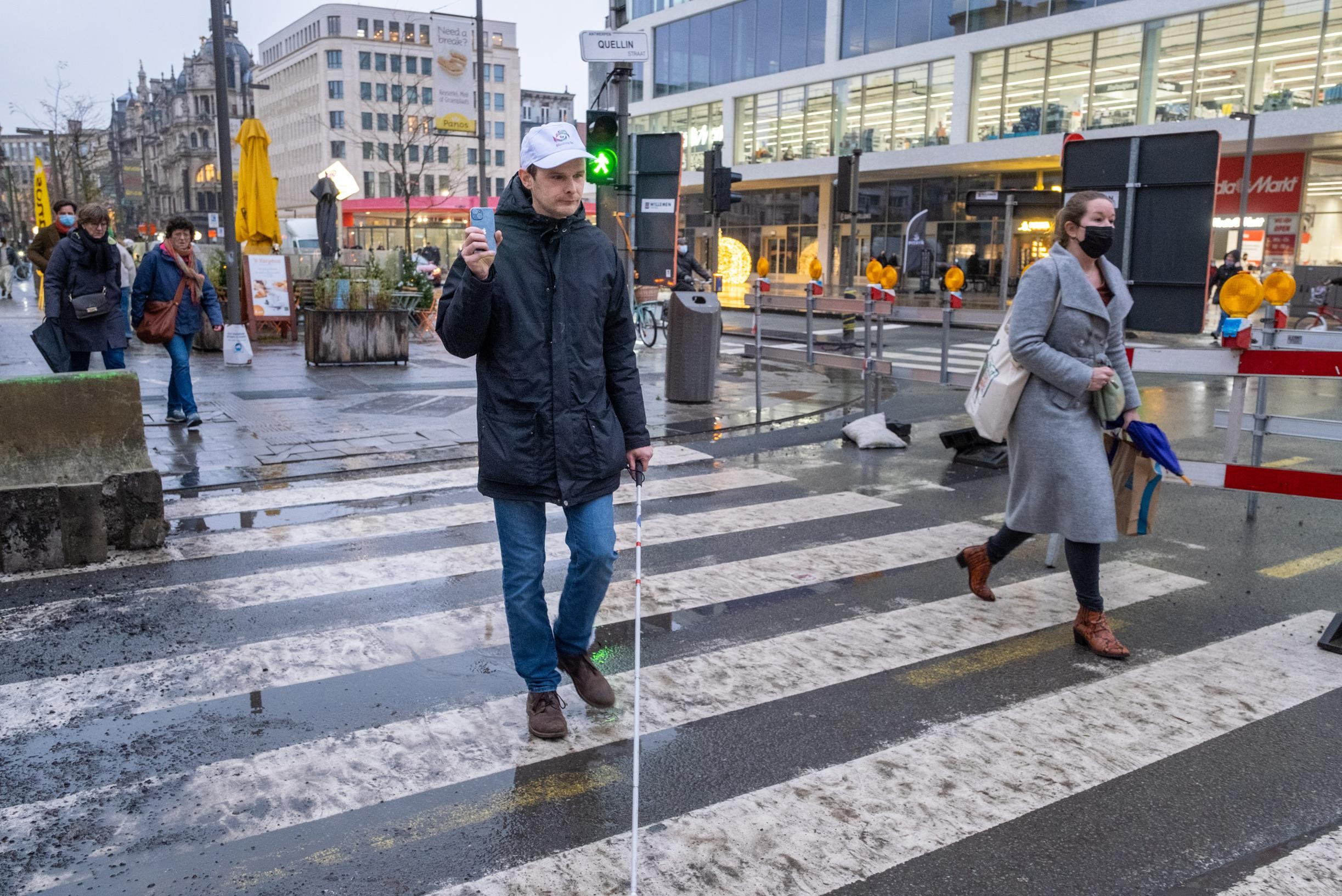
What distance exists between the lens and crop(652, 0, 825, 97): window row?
140 ft

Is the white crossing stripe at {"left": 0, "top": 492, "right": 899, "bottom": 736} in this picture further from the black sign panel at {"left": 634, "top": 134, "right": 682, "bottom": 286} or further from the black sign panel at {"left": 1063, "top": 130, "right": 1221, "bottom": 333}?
the black sign panel at {"left": 634, "top": 134, "right": 682, "bottom": 286}

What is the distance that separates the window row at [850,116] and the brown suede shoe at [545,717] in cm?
3701

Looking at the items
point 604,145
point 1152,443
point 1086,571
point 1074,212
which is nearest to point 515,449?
point 1086,571

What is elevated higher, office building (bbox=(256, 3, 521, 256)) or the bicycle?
office building (bbox=(256, 3, 521, 256))

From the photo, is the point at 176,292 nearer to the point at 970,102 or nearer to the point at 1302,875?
the point at 1302,875

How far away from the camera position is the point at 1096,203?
4613 mm

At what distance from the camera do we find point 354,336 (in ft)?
47.7

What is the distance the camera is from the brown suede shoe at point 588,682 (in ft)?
13.1

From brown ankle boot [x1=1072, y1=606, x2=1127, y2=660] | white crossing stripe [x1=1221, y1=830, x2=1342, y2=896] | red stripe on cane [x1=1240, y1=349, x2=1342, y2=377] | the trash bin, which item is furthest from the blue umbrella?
the trash bin

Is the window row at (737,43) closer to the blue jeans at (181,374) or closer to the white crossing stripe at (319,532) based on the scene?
the blue jeans at (181,374)

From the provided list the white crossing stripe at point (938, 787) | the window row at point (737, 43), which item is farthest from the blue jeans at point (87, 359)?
the window row at point (737, 43)

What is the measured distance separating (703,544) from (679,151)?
26.3 feet

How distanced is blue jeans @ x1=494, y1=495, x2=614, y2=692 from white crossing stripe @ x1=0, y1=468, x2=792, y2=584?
8.62 ft

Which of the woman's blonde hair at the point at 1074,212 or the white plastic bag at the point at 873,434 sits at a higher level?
the woman's blonde hair at the point at 1074,212
